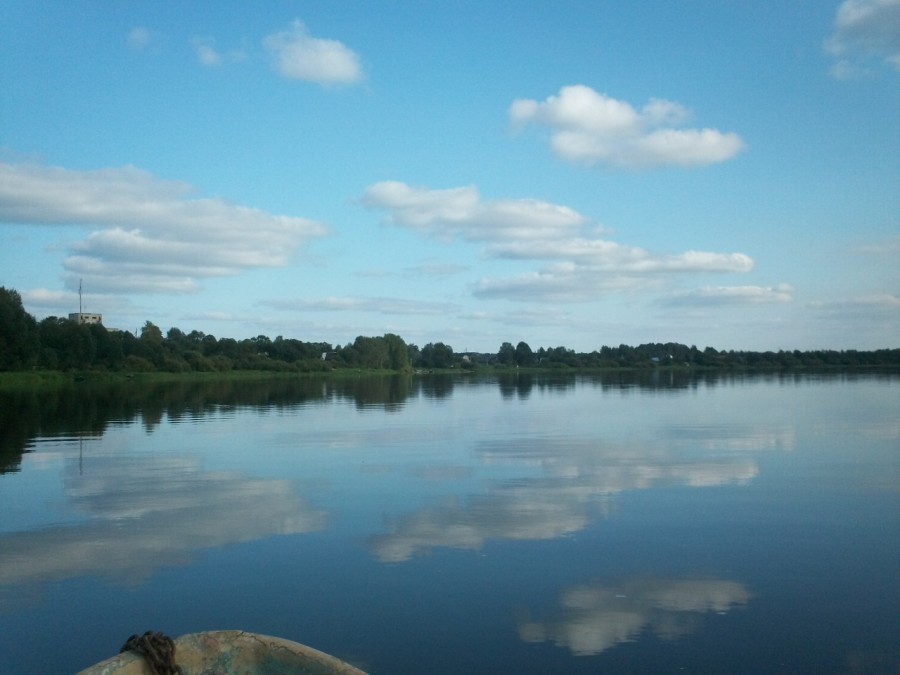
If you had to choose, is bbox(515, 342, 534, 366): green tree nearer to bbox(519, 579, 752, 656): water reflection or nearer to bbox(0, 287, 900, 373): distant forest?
bbox(0, 287, 900, 373): distant forest

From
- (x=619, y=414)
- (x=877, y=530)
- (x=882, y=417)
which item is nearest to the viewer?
(x=877, y=530)

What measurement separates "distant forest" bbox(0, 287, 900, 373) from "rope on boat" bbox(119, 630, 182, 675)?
72289 mm

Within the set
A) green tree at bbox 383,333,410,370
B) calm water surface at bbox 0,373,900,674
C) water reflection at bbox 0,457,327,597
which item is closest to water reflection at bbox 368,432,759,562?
calm water surface at bbox 0,373,900,674

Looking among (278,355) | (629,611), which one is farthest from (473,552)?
(278,355)

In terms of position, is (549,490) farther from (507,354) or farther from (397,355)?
(507,354)

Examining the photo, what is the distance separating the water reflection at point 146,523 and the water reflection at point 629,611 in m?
4.89

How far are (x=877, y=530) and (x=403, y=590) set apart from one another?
7.22 m

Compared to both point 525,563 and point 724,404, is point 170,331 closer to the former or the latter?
point 724,404

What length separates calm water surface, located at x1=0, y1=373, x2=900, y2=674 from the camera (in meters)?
7.22

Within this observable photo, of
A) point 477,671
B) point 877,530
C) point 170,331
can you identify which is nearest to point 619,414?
point 877,530

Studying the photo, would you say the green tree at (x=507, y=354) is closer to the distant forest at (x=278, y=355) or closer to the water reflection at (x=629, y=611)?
the distant forest at (x=278, y=355)

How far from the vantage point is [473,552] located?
10320mm

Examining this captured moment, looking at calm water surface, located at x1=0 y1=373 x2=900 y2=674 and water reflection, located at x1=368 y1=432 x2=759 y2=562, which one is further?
water reflection, located at x1=368 y1=432 x2=759 y2=562

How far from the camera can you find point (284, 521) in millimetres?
12391
